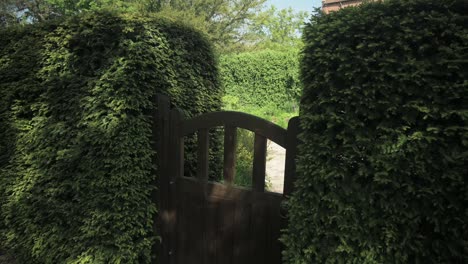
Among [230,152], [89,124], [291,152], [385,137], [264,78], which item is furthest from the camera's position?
[264,78]

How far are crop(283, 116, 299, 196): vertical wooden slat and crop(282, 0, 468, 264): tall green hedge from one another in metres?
0.25

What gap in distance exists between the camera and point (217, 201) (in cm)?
271

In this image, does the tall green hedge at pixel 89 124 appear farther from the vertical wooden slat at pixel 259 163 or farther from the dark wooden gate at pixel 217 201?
the vertical wooden slat at pixel 259 163

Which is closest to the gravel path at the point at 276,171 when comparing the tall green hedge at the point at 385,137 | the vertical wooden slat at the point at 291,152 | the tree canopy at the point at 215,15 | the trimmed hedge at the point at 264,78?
the vertical wooden slat at the point at 291,152

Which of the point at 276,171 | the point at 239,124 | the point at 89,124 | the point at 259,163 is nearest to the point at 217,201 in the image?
the point at 259,163

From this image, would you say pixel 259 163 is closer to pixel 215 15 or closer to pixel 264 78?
pixel 264 78

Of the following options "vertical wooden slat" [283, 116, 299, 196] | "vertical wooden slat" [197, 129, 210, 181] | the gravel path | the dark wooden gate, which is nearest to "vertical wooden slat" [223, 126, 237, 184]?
the dark wooden gate

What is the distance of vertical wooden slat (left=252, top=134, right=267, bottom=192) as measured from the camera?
246 centimetres

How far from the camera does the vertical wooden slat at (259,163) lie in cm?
246

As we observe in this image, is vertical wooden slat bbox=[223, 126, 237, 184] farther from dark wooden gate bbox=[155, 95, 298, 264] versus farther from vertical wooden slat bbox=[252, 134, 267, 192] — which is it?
vertical wooden slat bbox=[252, 134, 267, 192]

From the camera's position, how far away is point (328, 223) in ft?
6.15

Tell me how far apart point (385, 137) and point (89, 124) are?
8.22 feet

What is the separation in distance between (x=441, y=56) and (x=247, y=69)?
14.5 meters

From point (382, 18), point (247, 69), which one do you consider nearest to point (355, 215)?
point (382, 18)
